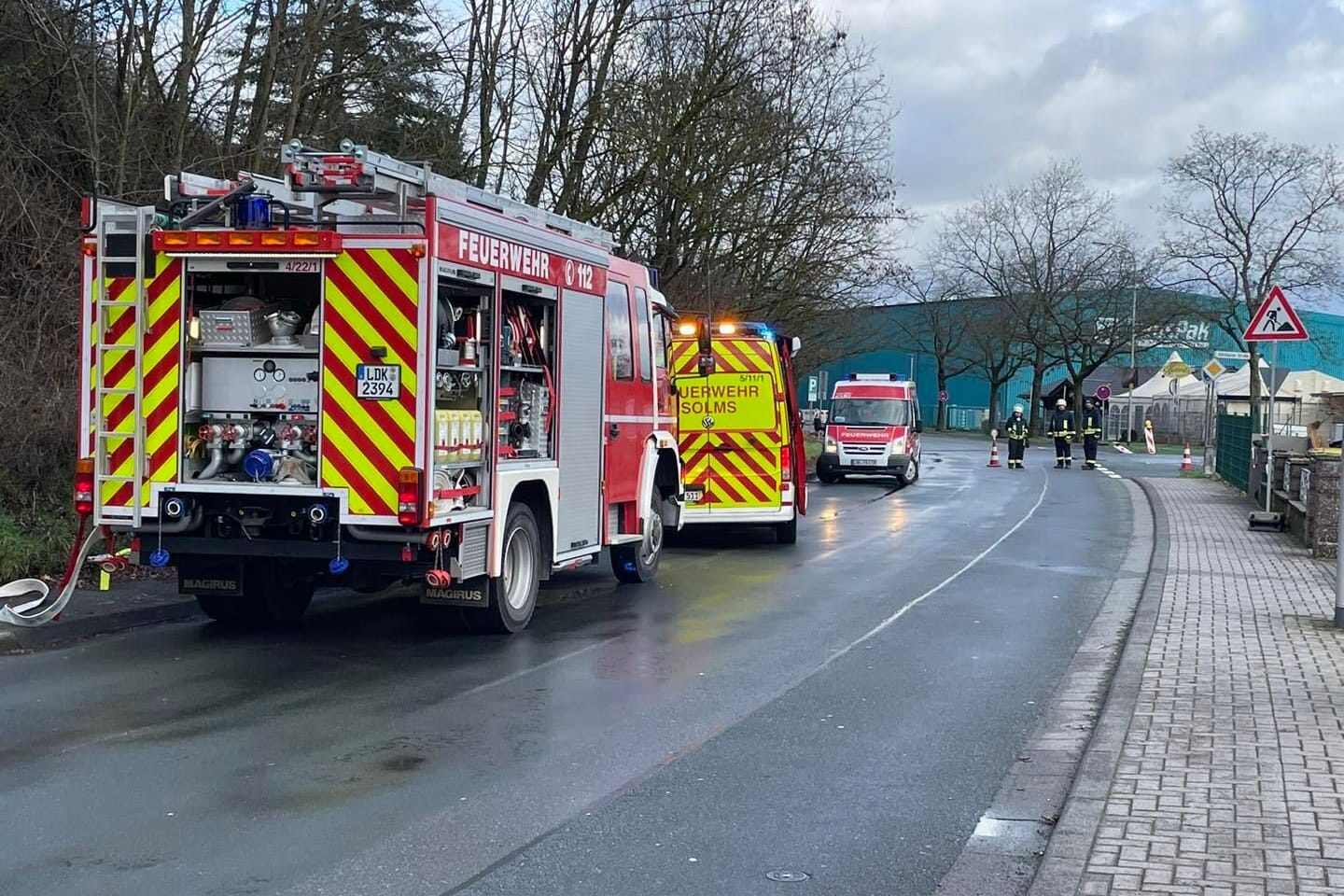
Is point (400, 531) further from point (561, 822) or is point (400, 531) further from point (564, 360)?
point (561, 822)

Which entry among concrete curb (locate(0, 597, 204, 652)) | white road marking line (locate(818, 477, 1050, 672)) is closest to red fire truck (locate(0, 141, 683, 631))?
concrete curb (locate(0, 597, 204, 652))

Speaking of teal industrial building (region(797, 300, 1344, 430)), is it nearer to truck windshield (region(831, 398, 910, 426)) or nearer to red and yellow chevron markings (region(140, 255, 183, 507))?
truck windshield (region(831, 398, 910, 426))

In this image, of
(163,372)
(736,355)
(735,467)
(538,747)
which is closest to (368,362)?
(163,372)

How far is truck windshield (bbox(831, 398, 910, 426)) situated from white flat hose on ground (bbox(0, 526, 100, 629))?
2366cm

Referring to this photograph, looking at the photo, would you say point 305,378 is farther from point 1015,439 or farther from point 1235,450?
point 1015,439

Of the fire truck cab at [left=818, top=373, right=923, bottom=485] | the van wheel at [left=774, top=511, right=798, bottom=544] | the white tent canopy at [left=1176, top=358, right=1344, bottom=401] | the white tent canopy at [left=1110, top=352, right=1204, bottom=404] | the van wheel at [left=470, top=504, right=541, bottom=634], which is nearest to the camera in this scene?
the van wheel at [left=470, top=504, right=541, bottom=634]

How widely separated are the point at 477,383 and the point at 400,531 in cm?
134

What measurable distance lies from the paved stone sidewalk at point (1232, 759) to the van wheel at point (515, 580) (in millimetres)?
4392

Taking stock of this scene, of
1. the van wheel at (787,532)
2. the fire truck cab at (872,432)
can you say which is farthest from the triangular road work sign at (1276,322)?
the fire truck cab at (872,432)

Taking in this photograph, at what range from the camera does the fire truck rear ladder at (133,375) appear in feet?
30.9

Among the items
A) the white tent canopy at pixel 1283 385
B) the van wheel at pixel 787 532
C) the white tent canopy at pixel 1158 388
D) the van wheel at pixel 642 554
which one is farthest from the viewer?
the white tent canopy at pixel 1158 388

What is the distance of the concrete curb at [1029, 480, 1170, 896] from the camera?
4977mm

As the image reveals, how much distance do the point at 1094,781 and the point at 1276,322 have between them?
13.3m

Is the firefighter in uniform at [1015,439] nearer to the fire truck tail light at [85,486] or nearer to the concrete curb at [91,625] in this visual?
the concrete curb at [91,625]
